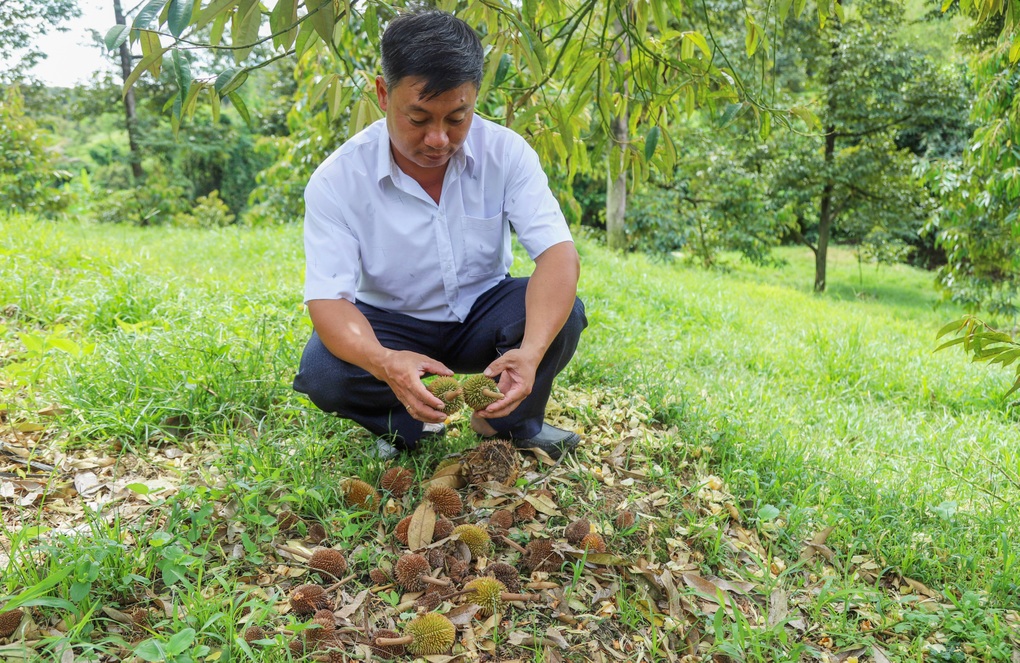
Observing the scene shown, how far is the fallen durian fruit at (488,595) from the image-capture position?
1.77 m

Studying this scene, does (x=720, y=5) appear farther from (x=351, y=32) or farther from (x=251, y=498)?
(x=251, y=498)

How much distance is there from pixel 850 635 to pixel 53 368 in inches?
109

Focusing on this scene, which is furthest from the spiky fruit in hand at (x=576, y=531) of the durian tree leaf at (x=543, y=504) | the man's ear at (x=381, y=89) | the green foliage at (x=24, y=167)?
the green foliage at (x=24, y=167)

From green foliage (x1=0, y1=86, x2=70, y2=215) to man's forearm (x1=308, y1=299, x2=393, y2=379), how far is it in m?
7.72

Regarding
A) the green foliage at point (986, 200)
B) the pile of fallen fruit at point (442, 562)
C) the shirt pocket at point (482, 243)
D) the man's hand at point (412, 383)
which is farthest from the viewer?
the green foliage at point (986, 200)

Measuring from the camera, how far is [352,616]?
176 cm

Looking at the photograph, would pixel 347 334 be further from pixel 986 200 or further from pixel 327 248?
pixel 986 200

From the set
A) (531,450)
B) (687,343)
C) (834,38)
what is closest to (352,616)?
(531,450)

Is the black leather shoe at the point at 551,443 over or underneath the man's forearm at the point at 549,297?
underneath

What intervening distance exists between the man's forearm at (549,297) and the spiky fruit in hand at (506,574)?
57cm

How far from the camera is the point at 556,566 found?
1.95 meters

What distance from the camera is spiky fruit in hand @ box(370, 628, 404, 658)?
5.41 ft

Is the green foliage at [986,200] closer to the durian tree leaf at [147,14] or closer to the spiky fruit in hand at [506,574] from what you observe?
the spiky fruit in hand at [506,574]

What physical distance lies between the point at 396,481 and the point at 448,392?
1.34ft
